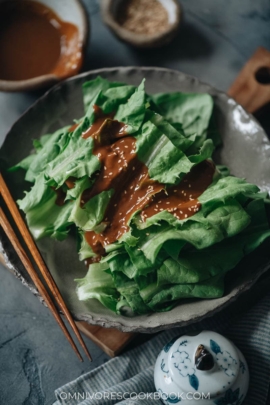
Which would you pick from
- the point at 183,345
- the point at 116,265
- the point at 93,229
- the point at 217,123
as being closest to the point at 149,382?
the point at 183,345

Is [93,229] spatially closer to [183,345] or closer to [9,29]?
[183,345]

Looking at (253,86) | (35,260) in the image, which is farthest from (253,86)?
(35,260)

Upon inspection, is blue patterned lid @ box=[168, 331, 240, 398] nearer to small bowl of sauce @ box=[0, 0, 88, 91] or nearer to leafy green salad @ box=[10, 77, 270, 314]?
leafy green salad @ box=[10, 77, 270, 314]

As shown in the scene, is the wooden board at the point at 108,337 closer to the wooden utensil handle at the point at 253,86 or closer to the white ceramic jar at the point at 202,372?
the white ceramic jar at the point at 202,372

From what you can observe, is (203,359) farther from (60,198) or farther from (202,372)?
(60,198)

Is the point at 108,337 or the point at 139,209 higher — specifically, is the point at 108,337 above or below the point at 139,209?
below

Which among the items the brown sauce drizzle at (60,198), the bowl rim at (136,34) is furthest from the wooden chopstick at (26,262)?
the bowl rim at (136,34)

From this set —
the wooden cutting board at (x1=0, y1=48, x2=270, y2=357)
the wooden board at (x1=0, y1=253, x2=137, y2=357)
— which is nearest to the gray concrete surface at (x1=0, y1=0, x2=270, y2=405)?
the wooden board at (x1=0, y1=253, x2=137, y2=357)
